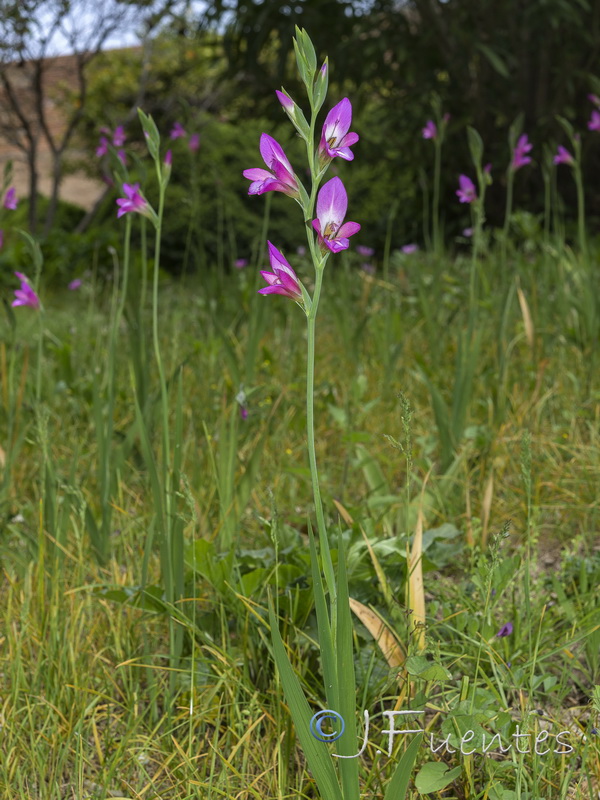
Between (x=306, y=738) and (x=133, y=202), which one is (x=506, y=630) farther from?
(x=133, y=202)

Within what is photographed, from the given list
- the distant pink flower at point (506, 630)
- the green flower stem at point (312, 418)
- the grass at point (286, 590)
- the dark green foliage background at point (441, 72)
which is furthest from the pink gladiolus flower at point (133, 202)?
the dark green foliage background at point (441, 72)

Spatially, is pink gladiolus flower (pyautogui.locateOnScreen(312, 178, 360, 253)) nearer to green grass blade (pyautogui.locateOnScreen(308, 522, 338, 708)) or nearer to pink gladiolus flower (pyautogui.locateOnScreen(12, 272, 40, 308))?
green grass blade (pyautogui.locateOnScreen(308, 522, 338, 708))

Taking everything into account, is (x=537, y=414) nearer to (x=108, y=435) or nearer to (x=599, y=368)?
(x=599, y=368)

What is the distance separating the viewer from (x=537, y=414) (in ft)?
7.29

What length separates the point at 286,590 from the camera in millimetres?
1442

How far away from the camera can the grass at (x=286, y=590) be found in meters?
1.19

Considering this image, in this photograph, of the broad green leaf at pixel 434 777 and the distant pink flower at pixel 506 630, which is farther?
the distant pink flower at pixel 506 630

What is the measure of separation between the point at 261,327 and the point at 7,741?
1.51 meters

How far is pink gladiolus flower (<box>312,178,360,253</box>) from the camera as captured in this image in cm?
93

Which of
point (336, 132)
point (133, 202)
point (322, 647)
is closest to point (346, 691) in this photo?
point (322, 647)

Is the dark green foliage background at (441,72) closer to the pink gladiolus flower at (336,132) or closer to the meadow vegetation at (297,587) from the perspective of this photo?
the meadow vegetation at (297,587)

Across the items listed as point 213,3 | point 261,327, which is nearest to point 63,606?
point 261,327

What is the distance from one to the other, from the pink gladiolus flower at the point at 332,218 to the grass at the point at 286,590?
0.36 m

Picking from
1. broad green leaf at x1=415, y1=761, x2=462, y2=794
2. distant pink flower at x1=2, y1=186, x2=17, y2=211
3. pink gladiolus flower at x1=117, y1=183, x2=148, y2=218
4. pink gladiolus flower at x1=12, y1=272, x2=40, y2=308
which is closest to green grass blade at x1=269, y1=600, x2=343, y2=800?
broad green leaf at x1=415, y1=761, x2=462, y2=794
